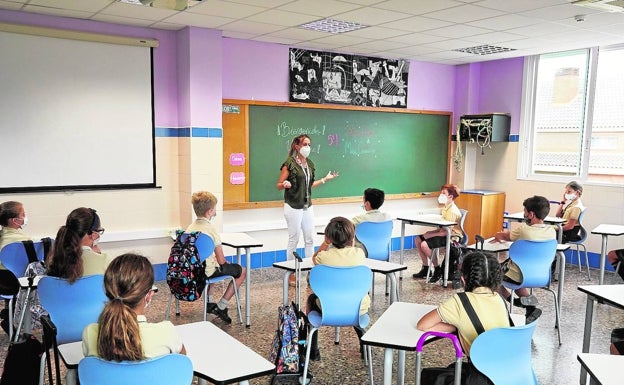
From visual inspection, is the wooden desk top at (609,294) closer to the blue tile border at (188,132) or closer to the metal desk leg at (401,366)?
the metal desk leg at (401,366)

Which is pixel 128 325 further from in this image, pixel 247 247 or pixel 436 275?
pixel 436 275

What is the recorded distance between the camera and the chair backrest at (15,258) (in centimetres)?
356

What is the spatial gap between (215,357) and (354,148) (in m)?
5.50

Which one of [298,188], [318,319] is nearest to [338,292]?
[318,319]

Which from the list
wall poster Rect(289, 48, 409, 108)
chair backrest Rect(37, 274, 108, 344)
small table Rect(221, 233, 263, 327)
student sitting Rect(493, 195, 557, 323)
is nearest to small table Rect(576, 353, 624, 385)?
student sitting Rect(493, 195, 557, 323)

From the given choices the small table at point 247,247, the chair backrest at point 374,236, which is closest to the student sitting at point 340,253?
the small table at point 247,247

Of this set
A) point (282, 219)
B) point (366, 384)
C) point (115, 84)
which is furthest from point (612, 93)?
point (115, 84)

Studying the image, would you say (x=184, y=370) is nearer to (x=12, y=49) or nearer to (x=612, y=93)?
(x=12, y=49)

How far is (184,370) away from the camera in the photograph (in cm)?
181

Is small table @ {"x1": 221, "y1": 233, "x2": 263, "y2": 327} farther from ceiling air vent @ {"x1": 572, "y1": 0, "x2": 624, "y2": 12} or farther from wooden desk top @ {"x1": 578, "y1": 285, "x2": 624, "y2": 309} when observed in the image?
ceiling air vent @ {"x1": 572, "y1": 0, "x2": 624, "y2": 12}

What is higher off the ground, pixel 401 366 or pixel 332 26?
pixel 332 26

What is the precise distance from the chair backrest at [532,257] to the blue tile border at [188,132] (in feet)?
11.1

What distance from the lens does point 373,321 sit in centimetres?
457

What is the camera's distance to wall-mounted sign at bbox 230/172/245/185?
628 cm
